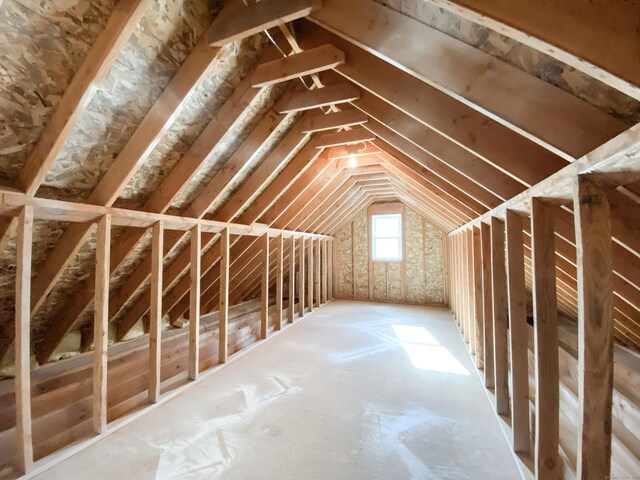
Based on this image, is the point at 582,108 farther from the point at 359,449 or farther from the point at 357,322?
the point at 357,322

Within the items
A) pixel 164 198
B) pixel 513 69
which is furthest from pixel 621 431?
pixel 164 198

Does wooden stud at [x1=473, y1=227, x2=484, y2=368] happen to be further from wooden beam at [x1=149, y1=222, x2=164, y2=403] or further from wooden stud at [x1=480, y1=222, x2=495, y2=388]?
wooden beam at [x1=149, y1=222, x2=164, y2=403]

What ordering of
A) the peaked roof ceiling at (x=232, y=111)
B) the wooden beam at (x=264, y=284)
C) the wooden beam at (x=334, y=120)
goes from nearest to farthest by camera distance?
the peaked roof ceiling at (x=232, y=111)
the wooden beam at (x=334, y=120)
the wooden beam at (x=264, y=284)

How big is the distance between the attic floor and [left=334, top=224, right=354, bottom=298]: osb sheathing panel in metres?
4.09

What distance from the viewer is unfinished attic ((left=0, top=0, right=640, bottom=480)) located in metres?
1.06

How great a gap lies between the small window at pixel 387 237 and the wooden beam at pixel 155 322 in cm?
577

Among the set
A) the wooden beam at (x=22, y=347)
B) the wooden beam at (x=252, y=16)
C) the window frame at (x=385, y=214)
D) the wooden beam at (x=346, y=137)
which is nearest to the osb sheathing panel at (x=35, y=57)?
the wooden beam at (x=22, y=347)

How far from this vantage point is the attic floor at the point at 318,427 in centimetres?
168

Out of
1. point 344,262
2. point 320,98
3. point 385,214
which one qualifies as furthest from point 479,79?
point 344,262

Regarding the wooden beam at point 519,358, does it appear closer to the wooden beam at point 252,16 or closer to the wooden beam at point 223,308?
the wooden beam at point 252,16

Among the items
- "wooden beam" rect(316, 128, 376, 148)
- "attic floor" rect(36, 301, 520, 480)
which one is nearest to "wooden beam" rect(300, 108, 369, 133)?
"wooden beam" rect(316, 128, 376, 148)

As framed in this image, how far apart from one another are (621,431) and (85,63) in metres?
4.28

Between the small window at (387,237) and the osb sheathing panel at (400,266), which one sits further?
the small window at (387,237)

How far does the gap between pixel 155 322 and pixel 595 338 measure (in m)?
2.98
